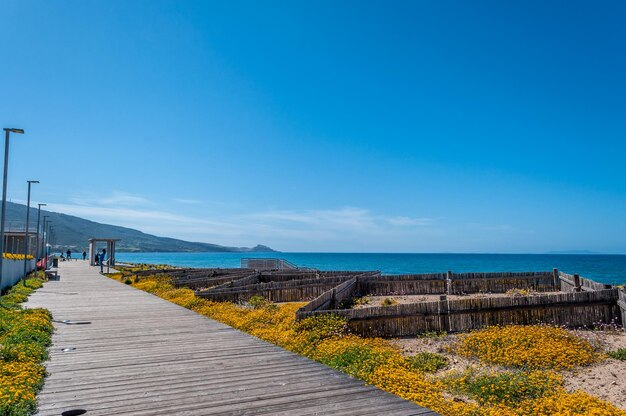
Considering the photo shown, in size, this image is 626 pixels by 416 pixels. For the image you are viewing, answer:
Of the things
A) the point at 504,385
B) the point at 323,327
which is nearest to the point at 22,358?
the point at 323,327

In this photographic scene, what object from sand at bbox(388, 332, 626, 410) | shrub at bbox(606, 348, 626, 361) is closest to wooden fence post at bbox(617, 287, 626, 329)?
sand at bbox(388, 332, 626, 410)

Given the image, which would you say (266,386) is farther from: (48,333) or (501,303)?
(501,303)

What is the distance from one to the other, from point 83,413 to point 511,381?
8403mm

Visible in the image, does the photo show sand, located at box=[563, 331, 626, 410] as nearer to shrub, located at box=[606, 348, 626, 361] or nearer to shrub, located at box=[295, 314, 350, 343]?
shrub, located at box=[606, 348, 626, 361]

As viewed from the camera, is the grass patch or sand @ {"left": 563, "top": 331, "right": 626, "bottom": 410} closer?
the grass patch

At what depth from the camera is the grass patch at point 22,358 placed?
596 centimetres

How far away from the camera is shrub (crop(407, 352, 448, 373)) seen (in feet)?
37.9

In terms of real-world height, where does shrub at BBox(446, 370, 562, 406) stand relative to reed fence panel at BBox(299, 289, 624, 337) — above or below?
below

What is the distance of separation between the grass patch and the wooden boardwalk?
0.71 ft

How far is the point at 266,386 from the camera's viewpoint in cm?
697

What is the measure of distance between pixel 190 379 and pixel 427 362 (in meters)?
7.04

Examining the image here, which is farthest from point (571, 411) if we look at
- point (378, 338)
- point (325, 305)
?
point (325, 305)

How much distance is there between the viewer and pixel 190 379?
742cm

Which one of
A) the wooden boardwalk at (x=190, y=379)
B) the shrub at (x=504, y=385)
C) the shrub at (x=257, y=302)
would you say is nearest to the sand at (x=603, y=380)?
the shrub at (x=504, y=385)
